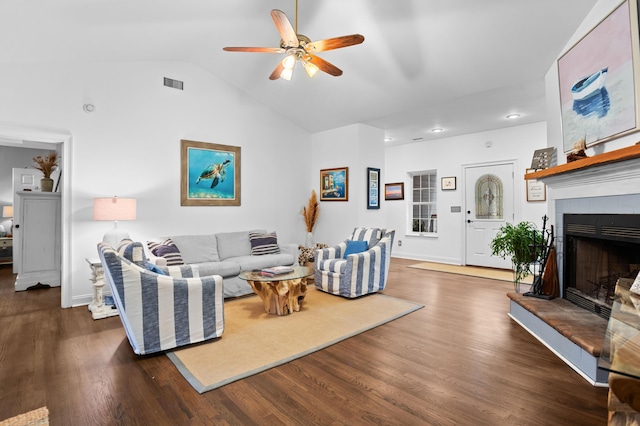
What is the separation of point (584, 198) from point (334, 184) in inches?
156

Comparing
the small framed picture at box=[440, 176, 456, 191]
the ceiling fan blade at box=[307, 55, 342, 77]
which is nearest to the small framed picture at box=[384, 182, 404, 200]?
the small framed picture at box=[440, 176, 456, 191]

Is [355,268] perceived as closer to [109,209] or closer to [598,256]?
[598,256]

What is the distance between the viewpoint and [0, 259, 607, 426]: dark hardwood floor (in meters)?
1.83

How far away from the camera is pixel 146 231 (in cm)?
458

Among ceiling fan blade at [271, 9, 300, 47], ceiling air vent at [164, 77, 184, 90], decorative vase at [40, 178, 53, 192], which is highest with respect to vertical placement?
ceiling air vent at [164, 77, 184, 90]

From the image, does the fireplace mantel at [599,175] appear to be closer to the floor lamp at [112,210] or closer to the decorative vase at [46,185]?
the floor lamp at [112,210]

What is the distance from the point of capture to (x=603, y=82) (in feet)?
8.56

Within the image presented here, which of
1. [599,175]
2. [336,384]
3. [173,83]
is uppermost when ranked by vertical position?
[173,83]

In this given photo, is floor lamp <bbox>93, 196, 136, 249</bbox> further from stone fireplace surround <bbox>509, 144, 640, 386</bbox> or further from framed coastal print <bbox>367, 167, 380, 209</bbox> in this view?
stone fireplace surround <bbox>509, 144, 640, 386</bbox>

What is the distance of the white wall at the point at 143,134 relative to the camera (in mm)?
3928

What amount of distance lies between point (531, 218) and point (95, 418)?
6.64m

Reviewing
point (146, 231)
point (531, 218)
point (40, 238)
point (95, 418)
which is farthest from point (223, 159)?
point (531, 218)

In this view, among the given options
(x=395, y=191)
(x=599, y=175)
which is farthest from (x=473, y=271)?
(x=599, y=175)

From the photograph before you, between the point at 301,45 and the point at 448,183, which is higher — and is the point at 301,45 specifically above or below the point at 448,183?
above
